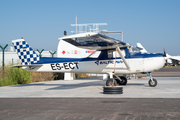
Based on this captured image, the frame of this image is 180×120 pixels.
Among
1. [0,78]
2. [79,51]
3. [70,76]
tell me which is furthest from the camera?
[79,51]

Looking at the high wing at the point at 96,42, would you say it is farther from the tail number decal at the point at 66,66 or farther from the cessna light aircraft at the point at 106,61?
the tail number decal at the point at 66,66

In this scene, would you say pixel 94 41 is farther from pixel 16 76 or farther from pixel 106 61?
pixel 16 76

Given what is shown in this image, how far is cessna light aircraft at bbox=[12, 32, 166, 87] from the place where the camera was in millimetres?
12128

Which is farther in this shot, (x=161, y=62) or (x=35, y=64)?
(x=35, y=64)

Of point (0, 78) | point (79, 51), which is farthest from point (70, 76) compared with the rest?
point (0, 78)

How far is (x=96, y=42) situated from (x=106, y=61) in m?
1.92

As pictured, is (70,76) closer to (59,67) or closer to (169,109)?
(59,67)

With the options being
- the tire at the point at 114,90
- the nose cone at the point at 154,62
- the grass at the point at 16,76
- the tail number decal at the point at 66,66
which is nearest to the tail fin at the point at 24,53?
the tail number decal at the point at 66,66

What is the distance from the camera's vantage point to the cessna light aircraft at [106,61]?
477 inches

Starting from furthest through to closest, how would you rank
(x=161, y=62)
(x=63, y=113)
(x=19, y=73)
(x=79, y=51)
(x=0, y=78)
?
(x=79, y=51), (x=19, y=73), (x=0, y=78), (x=161, y=62), (x=63, y=113)

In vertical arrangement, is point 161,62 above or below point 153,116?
above

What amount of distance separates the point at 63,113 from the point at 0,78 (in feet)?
35.1

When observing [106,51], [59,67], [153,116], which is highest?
[106,51]

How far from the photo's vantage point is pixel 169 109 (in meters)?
6.22
